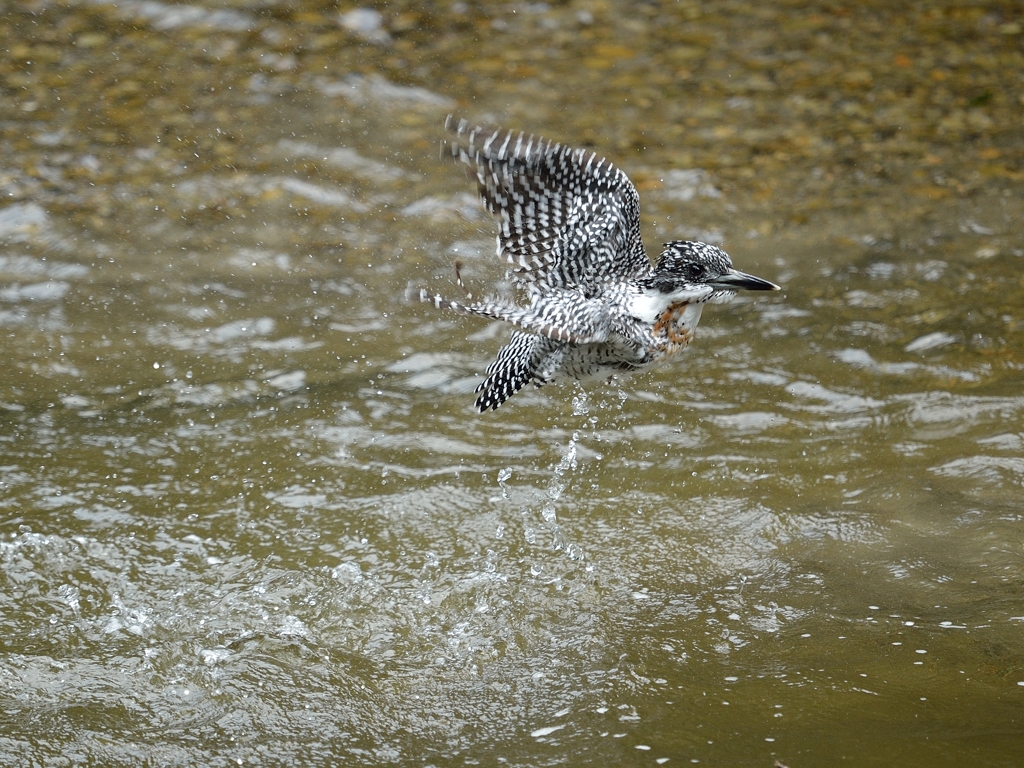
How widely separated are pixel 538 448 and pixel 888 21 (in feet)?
19.5

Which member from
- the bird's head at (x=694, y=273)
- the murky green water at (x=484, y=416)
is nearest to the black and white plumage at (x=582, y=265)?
the bird's head at (x=694, y=273)

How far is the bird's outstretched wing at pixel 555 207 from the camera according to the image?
13.3ft

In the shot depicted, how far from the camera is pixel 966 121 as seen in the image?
7.89 meters

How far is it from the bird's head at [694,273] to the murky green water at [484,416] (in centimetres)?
95

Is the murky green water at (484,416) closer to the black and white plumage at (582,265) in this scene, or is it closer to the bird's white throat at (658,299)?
the black and white plumage at (582,265)

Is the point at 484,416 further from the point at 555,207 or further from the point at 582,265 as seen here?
the point at 555,207

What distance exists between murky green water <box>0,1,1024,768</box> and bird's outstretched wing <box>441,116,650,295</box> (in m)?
0.50

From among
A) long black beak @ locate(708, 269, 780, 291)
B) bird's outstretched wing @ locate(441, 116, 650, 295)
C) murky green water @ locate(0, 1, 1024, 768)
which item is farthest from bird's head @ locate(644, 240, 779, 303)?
murky green water @ locate(0, 1, 1024, 768)

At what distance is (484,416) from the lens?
5.29m

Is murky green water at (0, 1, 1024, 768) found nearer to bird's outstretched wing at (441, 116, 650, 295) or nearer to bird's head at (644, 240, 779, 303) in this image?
bird's outstretched wing at (441, 116, 650, 295)

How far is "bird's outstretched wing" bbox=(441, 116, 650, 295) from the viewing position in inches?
160

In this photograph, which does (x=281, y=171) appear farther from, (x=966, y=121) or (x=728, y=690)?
(x=728, y=690)

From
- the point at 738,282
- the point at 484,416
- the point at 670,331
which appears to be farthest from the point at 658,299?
the point at 484,416

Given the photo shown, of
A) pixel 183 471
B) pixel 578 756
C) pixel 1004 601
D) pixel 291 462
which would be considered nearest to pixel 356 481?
pixel 291 462
